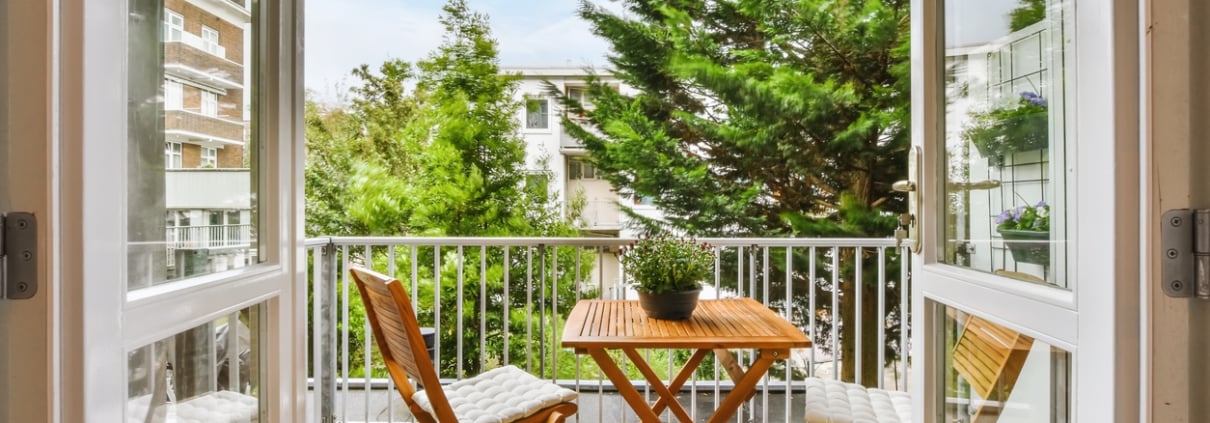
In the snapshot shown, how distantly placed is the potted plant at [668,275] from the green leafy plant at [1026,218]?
1.15 m

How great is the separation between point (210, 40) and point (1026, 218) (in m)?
1.42

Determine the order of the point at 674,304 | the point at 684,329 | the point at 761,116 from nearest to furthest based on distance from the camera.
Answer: the point at 684,329
the point at 674,304
the point at 761,116

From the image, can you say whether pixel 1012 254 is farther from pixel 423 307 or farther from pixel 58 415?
pixel 423 307

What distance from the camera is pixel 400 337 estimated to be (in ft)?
6.46

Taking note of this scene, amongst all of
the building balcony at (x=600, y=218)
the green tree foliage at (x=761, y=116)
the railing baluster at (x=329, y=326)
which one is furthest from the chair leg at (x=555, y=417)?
the building balcony at (x=600, y=218)

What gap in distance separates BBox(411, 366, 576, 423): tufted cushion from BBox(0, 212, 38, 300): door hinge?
4.32 ft

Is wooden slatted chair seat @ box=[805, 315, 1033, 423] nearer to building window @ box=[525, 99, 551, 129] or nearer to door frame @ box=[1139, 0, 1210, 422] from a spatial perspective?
door frame @ box=[1139, 0, 1210, 422]

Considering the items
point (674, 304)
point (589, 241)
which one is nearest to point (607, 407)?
point (589, 241)

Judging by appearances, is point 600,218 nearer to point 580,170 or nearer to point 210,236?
point 580,170

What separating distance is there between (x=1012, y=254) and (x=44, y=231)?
1.35 meters

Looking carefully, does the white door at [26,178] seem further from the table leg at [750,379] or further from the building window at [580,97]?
the building window at [580,97]

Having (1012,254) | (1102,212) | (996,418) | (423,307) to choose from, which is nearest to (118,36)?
(1102,212)

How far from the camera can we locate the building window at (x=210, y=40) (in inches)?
44.9

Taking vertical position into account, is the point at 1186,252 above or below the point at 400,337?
above
